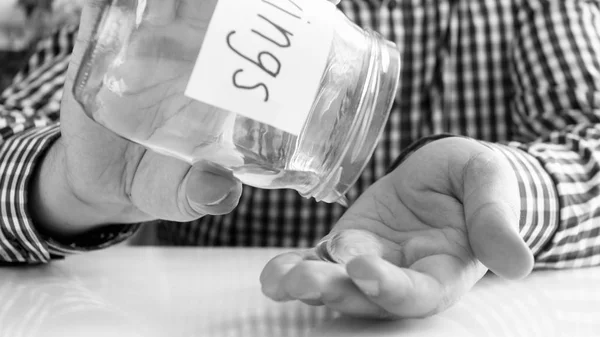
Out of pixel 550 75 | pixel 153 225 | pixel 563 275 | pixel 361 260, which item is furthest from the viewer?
pixel 153 225

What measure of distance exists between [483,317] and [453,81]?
0.55 metres

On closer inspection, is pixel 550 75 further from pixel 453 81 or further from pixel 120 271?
pixel 120 271

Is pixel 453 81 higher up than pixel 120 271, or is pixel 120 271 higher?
pixel 453 81

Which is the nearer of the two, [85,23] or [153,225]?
[85,23]

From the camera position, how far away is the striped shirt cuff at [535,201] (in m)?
0.63

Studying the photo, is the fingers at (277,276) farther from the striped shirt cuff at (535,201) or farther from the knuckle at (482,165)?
the striped shirt cuff at (535,201)

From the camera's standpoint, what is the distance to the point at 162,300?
536 mm

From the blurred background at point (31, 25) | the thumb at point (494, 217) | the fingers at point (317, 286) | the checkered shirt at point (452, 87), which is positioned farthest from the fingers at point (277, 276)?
the blurred background at point (31, 25)

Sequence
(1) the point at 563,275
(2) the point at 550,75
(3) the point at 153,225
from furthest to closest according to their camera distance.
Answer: (3) the point at 153,225
(2) the point at 550,75
(1) the point at 563,275


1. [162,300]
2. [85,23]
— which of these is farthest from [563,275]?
[85,23]

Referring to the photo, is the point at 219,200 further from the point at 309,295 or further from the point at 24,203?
the point at 24,203

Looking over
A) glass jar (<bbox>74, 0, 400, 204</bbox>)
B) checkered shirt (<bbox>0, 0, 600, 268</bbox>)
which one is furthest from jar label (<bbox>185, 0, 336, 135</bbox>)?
checkered shirt (<bbox>0, 0, 600, 268</bbox>)

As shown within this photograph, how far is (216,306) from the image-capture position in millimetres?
516

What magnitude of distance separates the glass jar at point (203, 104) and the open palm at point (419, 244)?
6 cm
